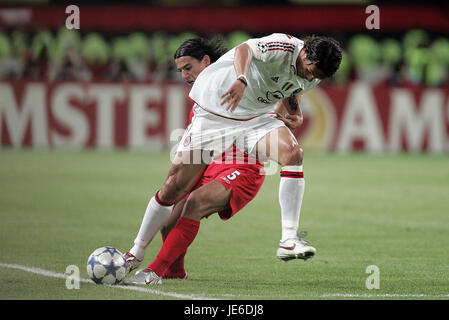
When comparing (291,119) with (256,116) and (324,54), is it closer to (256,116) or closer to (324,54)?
(256,116)

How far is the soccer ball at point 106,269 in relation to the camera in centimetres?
620

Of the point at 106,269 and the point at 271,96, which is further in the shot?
the point at 271,96

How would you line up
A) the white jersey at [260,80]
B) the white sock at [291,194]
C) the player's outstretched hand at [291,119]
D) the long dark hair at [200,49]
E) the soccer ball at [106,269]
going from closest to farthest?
the soccer ball at [106,269]
the white sock at [291,194]
the white jersey at [260,80]
the player's outstretched hand at [291,119]
the long dark hair at [200,49]

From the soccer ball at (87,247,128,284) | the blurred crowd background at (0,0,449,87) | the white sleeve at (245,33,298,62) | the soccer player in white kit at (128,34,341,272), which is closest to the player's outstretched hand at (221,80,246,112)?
the soccer player in white kit at (128,34,341,272)

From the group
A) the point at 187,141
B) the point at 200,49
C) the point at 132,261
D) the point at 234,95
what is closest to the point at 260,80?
the point at 234,95

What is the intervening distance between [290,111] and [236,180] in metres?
0.81

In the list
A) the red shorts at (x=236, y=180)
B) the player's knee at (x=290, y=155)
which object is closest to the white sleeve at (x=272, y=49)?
the player's knee at (x=290, y=155)

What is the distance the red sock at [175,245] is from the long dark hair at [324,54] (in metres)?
1.53

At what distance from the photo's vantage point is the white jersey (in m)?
6.51

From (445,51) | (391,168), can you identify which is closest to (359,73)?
(445,51)

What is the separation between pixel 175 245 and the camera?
6.38 meters

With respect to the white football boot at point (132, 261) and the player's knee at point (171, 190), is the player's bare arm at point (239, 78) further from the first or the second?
the white football boot at point (132, 261)
